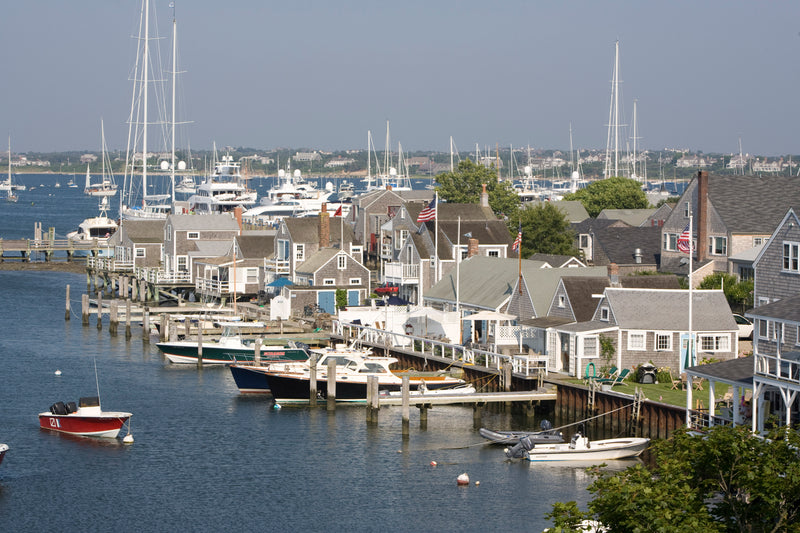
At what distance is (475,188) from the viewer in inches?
4705

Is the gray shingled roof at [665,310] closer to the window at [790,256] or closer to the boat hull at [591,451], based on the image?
the window at [790,256]

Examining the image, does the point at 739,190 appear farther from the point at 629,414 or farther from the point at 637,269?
the point at 629,414

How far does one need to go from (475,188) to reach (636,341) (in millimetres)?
65640

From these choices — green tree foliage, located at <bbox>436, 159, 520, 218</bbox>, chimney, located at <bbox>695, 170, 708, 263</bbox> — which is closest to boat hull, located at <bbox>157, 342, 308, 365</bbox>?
chimney, located at <bbox>695, 170, 708, 263</bbox>

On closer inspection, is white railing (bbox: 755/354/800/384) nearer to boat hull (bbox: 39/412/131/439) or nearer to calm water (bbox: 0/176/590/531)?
calm water (bbox: 0/176/590/531)

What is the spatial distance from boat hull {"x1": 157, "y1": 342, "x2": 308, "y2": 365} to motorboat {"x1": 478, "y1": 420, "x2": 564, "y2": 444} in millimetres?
19733

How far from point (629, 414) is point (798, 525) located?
2594cm

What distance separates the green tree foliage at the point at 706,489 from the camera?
73.9 feet

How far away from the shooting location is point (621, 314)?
5506 cm

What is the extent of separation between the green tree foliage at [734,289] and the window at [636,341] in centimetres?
1313

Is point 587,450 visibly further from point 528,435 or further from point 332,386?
point 332,386

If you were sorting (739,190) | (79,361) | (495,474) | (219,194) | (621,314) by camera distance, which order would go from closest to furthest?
(495,474) → (621,314) → (79,361) → (739,190) → (219,194)

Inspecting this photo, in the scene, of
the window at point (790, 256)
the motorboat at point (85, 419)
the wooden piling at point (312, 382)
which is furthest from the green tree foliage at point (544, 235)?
the motorboat at point (85, 419)

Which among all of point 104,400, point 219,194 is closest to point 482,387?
point 104,400
